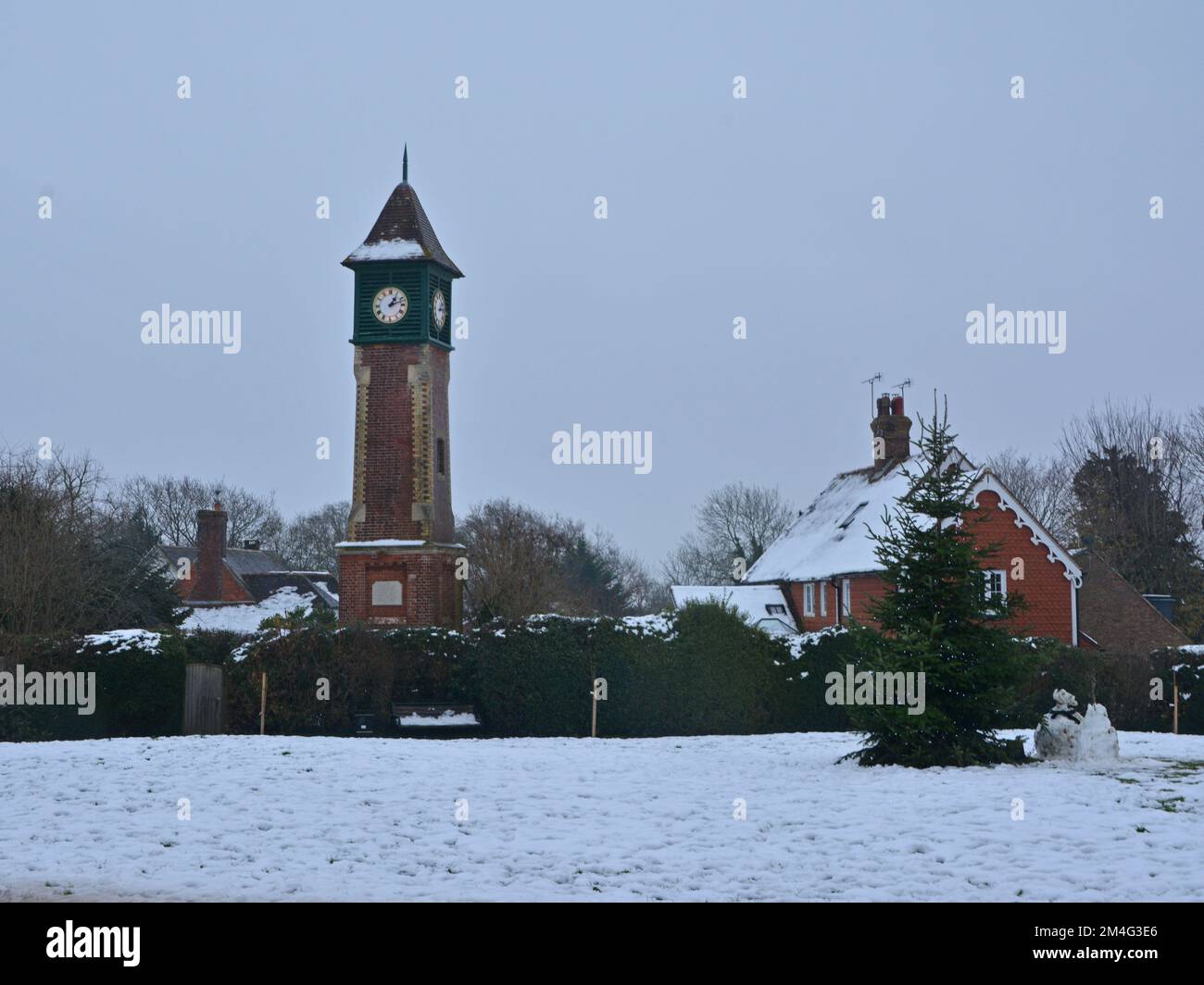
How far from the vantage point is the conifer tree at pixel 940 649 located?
1702cm

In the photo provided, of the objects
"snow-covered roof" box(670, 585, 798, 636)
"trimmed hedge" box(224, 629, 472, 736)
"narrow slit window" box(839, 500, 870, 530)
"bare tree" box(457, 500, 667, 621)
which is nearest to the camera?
"trimmed hedge" box(224, 629, 472, 736)

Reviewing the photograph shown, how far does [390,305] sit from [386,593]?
960 centimetres

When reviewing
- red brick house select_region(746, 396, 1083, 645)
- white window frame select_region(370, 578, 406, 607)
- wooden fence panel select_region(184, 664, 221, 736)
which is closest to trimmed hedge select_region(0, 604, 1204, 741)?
wooden fence panel select_region(184, 664, 221, 736)

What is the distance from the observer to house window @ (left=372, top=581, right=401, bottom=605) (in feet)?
132

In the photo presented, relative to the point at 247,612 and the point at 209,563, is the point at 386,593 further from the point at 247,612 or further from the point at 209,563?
the point at 209,563

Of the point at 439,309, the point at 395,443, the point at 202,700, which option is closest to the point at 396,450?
the point at 395,443

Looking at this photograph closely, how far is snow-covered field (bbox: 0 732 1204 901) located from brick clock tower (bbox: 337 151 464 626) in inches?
856

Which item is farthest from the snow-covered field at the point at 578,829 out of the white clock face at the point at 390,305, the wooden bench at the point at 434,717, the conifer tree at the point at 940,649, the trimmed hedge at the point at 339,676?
the white clock face at the point at 390,305

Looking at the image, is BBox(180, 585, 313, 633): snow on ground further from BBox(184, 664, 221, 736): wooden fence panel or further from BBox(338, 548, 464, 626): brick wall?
BBox(184, 664, 221, 736): wooden fence panel
